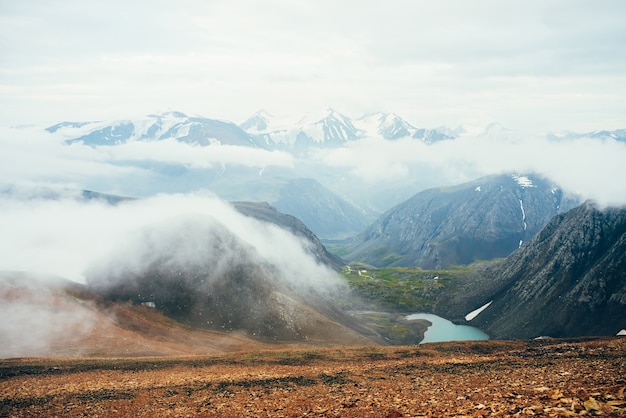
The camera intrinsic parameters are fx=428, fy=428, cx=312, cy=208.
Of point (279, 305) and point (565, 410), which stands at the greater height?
point (565, 410)

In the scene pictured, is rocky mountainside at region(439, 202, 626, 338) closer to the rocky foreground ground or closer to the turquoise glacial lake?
the turquoise glacial lake

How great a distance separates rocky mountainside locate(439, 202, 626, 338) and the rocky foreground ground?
10146cm

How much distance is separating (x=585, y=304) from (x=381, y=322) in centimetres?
7650

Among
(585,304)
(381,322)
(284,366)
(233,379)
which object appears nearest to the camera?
(233,379)

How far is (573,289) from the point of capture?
16325 centimetres

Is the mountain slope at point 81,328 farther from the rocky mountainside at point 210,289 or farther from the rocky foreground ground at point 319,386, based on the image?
the rocky foreground ground at point 319,386

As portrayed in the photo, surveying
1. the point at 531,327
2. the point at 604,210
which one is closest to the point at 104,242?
the point at 531,327

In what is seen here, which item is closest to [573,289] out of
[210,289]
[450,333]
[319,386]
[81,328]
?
[450,333]

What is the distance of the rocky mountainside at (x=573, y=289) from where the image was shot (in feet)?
486

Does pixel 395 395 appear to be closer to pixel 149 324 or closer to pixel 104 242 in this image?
pixel 149 324

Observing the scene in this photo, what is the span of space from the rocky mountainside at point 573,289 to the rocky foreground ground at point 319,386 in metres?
101

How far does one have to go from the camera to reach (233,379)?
48875 mm

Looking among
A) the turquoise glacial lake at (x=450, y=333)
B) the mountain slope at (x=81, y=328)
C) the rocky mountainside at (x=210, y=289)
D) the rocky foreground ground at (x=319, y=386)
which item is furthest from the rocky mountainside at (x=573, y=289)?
the mountain slope at (x=81, y=328)

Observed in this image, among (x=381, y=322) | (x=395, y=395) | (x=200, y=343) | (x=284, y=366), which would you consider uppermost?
(x=395, y=395)
